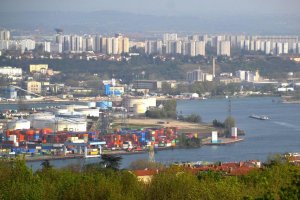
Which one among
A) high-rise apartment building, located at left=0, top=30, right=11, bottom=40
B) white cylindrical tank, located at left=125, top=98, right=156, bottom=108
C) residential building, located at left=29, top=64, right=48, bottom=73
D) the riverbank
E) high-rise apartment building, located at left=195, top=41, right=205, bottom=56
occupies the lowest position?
the riverbank

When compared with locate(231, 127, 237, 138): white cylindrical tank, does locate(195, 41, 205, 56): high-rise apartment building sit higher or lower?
higher

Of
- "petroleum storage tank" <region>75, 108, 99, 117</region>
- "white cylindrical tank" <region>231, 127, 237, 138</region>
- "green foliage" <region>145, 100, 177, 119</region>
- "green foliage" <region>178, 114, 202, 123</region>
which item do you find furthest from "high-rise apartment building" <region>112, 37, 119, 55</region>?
"white cylindrical tank" <region>231, 127, 237, 138</region>

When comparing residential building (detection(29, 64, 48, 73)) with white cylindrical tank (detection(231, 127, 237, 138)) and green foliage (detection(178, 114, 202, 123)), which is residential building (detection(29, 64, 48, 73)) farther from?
white cylindrical tank (detection(231, 127, 237, 138))

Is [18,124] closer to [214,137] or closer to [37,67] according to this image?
[214,137]

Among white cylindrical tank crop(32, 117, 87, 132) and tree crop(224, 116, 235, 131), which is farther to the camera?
tree crop(224, 116, 235, 131)

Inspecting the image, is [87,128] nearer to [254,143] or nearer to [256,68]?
[254,143]
